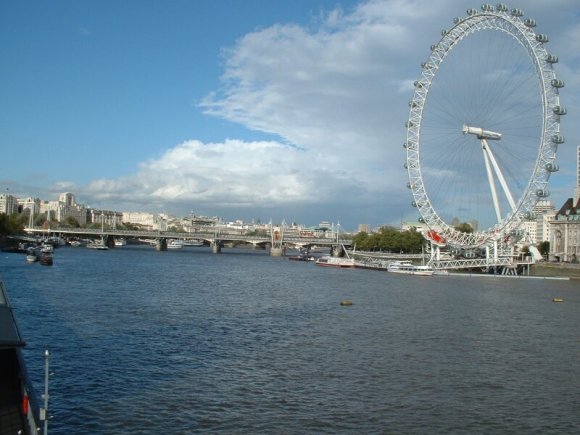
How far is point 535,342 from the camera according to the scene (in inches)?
1029

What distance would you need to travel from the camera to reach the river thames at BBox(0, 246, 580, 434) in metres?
14.8

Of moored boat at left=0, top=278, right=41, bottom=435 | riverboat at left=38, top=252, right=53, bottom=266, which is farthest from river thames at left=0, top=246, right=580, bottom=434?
riverboat at left=38, top=252, right=53, bottom=266

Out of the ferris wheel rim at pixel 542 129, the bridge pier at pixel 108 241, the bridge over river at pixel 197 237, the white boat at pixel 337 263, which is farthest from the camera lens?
the bridge pier at pixel 108 241

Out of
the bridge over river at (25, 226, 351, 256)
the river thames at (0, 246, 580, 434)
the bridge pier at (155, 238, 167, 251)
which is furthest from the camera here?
the bridge pier at (155, 238, 167, 251)

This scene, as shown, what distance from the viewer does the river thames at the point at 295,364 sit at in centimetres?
1480

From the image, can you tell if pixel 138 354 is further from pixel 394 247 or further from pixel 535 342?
pixel 394 247

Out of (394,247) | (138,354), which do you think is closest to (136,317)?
(138,354)

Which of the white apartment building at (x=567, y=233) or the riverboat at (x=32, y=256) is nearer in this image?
the riverboat at (x=32, y=256)

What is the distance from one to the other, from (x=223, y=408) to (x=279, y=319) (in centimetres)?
1503

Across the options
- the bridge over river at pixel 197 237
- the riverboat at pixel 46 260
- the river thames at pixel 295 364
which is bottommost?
the river thames at pixel 295 364

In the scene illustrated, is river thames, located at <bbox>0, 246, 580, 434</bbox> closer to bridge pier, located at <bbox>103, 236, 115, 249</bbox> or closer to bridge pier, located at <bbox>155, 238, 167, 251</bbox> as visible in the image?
bridge pier, located at <bbox>155, 238, 167, 251</bbox>

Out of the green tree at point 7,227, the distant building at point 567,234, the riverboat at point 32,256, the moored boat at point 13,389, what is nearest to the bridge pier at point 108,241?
the green tree at point 7,227

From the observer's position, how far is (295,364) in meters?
20.3

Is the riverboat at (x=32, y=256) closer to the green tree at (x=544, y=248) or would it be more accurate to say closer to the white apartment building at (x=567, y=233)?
the white apartment building at (x=567, y=233)
